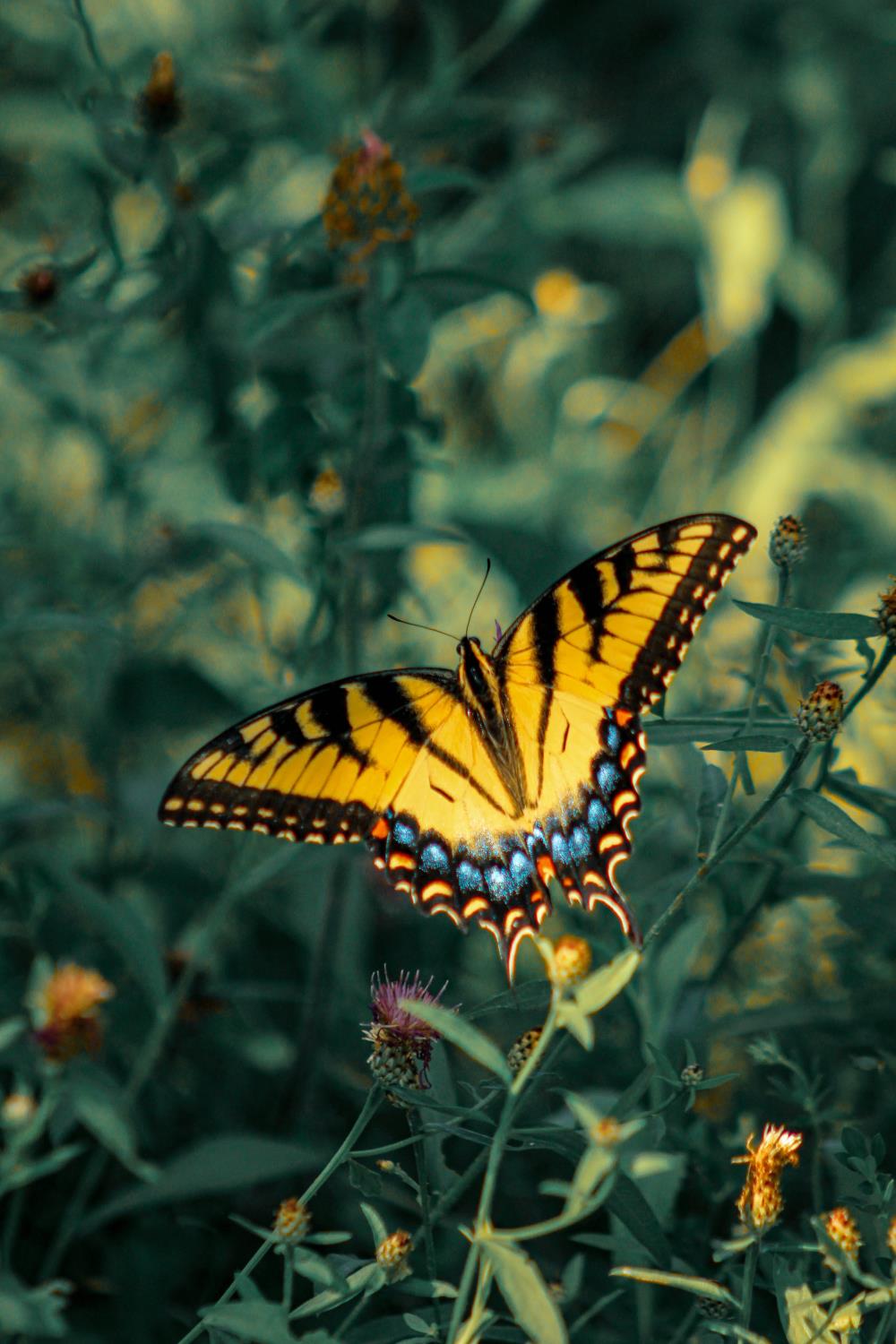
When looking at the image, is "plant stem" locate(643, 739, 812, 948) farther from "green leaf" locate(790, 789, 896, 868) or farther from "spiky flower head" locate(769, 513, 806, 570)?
"spiky flower head" locate(769, 513, 806, 570)

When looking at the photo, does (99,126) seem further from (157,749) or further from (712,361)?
(712,361)

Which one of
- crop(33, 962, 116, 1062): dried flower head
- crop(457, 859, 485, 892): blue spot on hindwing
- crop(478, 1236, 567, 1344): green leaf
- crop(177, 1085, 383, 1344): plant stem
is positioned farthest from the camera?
crop(457, 859, 485, 892): blue spot on hindwing

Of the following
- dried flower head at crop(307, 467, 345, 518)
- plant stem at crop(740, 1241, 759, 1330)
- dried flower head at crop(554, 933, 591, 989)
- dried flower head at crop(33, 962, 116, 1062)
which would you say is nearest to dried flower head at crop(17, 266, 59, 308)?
dried flower head at crop(307, 467, 345, 518)

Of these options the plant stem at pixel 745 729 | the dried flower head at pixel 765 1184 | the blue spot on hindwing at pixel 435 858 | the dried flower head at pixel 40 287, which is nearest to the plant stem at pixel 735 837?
the plant stem at pixel 745 729

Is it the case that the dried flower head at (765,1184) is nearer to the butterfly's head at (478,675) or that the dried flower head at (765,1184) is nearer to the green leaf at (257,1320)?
the green leaf at (257,1320)

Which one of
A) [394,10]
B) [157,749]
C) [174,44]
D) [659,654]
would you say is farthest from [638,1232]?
[394,10]

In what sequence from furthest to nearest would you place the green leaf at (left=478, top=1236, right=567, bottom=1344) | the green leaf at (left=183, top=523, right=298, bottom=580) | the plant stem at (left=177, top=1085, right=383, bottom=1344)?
the green leaf at (left=183, top=523, right=298, bottom=580), the plant stem at (left=177, top=1085, right=383, bottom=1344), the green leaf at (left=478, top=1236, right=567, bottom=1344)

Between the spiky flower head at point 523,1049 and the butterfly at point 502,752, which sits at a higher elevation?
the butterfly at point 502,752
